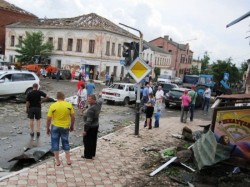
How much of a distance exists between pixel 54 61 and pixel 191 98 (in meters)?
35.4

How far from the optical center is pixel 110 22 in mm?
50375

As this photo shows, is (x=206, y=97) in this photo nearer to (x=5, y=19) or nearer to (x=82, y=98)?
(x=82, y=98)

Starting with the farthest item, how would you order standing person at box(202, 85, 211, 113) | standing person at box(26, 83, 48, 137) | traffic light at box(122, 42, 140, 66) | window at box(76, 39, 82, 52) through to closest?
window at box(76, 39, 82, 52) < standing person at box(202, 85, 211, 113) < traffic light at box(122, 42, 140, 66) < standing person at box(26, 83, 48, 137)

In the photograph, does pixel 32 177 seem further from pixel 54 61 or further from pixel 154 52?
pixel 154 52

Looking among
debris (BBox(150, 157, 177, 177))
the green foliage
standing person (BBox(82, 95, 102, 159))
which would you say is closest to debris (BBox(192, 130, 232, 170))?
debris (BBox(150, 157, 177, 177))

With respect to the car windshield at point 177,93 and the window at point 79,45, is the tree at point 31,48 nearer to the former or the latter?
the window at point 79,45

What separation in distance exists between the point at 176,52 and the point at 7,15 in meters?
41.7

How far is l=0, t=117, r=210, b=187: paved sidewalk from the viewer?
7188 mm

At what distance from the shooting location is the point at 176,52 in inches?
3236

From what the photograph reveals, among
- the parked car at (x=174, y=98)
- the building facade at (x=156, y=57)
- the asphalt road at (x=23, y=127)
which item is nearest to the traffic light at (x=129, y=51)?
the asphalt road at (x=23, y=127)

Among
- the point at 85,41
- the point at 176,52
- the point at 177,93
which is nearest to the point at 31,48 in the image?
the point at 85,41

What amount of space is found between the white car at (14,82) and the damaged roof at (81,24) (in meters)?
25.4

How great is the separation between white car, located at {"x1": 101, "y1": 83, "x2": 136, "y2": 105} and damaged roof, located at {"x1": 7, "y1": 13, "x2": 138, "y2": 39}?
76.8 feet

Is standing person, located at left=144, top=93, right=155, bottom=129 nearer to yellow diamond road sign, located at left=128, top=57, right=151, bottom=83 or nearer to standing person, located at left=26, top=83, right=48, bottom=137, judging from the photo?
yellow diamond road sign, located at left=128, top=57, right=151, bottom=83
